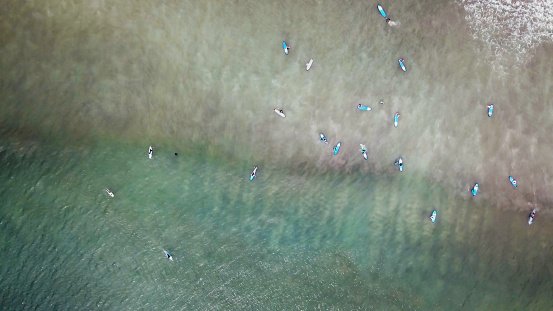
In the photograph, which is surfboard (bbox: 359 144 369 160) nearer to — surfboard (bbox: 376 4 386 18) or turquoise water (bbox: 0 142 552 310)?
turquoise water (bbox: 0 142 552 310)

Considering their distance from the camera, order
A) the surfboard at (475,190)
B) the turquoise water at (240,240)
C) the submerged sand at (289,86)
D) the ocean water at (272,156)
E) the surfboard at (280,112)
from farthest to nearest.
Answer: the surfboard at (475,190) < the surfboard at (280,112) < the turquoise water at (240,240) < the ocean water at (272,156) < the submerged sand at (289,86)

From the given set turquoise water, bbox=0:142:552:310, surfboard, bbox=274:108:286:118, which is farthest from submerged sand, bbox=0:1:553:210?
turquoise water, bbox=0:142:552:310

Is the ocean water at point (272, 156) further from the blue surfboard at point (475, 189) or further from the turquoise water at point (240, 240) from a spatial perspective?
the blue surfboard at point (475, 189)

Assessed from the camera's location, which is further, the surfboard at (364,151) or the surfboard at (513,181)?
the surfboard at (513,181)

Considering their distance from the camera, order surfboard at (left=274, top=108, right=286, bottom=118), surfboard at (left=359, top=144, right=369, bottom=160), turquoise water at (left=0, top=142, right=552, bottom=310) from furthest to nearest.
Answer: surfboard at (left=359, top=144, right=369, bottom=160) < surfboard at (left=274, top=108, right=286, bottom=118) < turquoise water at (left=0, top=142, right=552, bottom=310)

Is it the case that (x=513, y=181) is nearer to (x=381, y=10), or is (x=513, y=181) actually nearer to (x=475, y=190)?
(x=475, y=190)

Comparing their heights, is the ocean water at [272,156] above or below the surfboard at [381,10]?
below

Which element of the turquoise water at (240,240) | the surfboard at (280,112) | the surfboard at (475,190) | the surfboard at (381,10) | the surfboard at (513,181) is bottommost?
the turquoise water at (240,240)

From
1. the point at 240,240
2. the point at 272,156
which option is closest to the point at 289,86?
the point at 272,156

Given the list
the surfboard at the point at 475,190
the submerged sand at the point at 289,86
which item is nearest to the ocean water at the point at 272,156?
the submerged sand at the point at 289,86
